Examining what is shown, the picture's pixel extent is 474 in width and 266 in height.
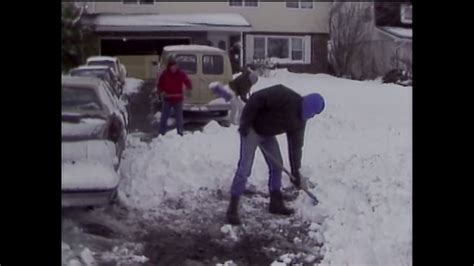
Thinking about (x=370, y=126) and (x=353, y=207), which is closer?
(x=370, y=126)

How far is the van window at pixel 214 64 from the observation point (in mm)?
2045

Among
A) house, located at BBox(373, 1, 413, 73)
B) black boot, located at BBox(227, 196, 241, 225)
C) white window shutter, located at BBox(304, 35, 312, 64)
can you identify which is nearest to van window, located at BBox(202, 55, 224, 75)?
white window shutter, located at BBox(304, 35, 312, 64)

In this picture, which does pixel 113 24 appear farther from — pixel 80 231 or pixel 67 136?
pixel 80 231

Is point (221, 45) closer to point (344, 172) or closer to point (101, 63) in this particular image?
point (101, 63)

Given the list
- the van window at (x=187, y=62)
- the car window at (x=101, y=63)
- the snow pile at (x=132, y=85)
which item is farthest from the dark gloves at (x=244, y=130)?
the car window at (x=101, y=63)

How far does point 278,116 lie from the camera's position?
2492mm

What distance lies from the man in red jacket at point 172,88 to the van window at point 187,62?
0.06 feet

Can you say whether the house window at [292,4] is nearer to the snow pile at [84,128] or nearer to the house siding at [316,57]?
the house siding at [316,57]

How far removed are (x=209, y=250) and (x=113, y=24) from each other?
0.87 meters

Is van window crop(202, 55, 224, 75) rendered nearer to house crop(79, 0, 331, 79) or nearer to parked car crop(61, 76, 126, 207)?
house crop(79, 0, 331, 79)

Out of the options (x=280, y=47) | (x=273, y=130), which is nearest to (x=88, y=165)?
(x=280, y=47)

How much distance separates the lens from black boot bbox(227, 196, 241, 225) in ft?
8.64
